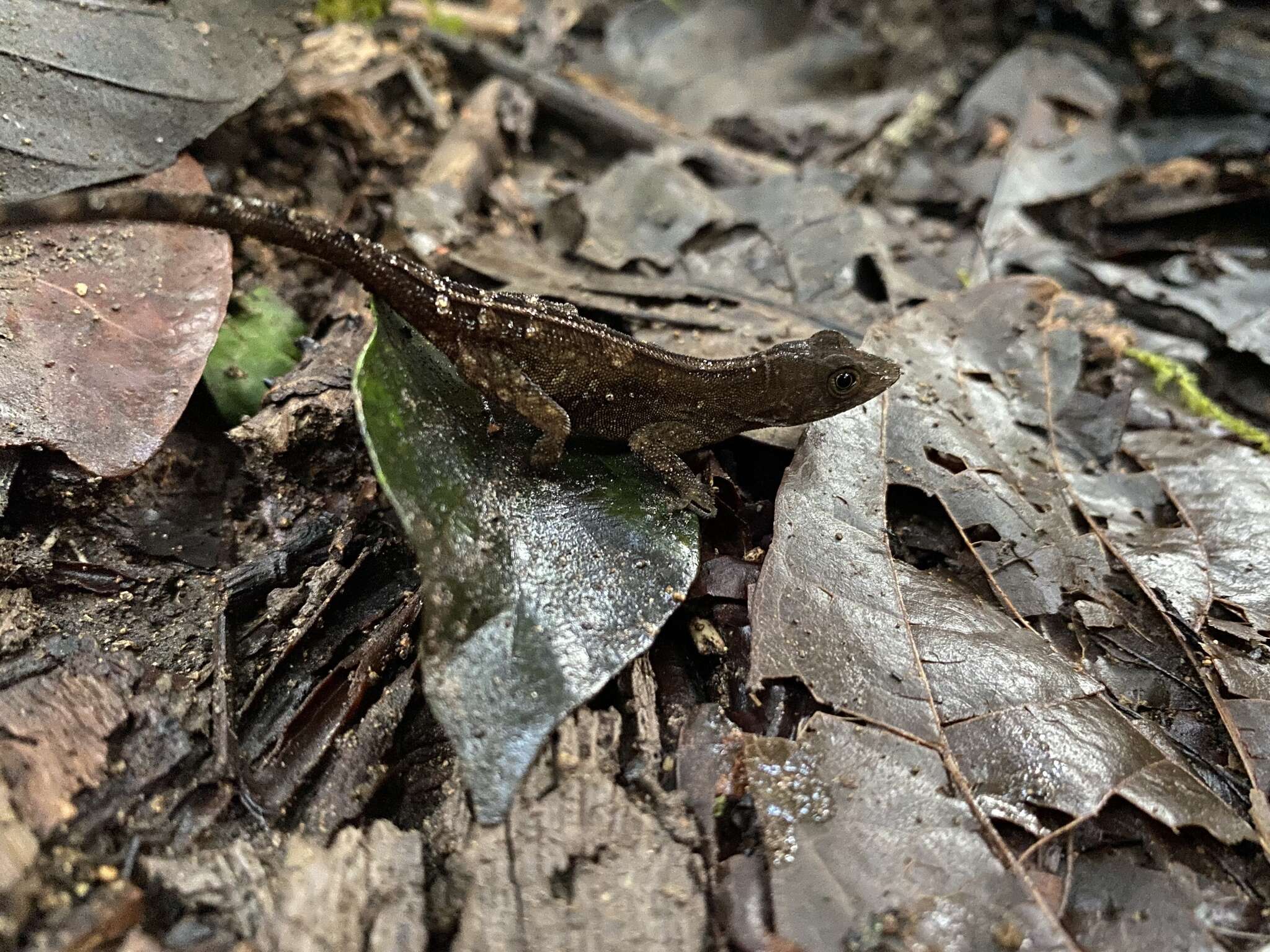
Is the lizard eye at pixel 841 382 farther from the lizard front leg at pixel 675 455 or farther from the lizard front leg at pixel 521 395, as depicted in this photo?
the lizard front leg at pixel 521 395

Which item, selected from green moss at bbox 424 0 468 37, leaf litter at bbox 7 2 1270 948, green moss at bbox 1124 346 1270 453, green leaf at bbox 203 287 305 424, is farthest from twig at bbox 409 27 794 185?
green leaf at bbox 203 287 305 424

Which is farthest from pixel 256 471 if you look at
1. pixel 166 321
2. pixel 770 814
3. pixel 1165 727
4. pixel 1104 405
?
pixel 1104 405

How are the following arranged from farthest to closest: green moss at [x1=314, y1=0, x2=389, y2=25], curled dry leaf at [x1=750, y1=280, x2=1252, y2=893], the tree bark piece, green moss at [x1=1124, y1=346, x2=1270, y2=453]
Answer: green moss at [x1=314, y1=0, x2=389, y2=25] < green moss at [x1=1124, y1=346, x2=1270, y2=453] < curled dry leaf at [x1=750, y1=280, x2=1252, y2=893] < the tree bark piece

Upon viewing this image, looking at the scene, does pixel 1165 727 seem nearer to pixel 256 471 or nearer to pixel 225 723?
pixel 225 723

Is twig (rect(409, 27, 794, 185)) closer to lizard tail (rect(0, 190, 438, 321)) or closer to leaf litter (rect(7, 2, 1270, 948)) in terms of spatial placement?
leaf litter (rect(7, 2, 1270, 948))

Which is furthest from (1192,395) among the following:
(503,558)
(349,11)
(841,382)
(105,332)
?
(349,11)
